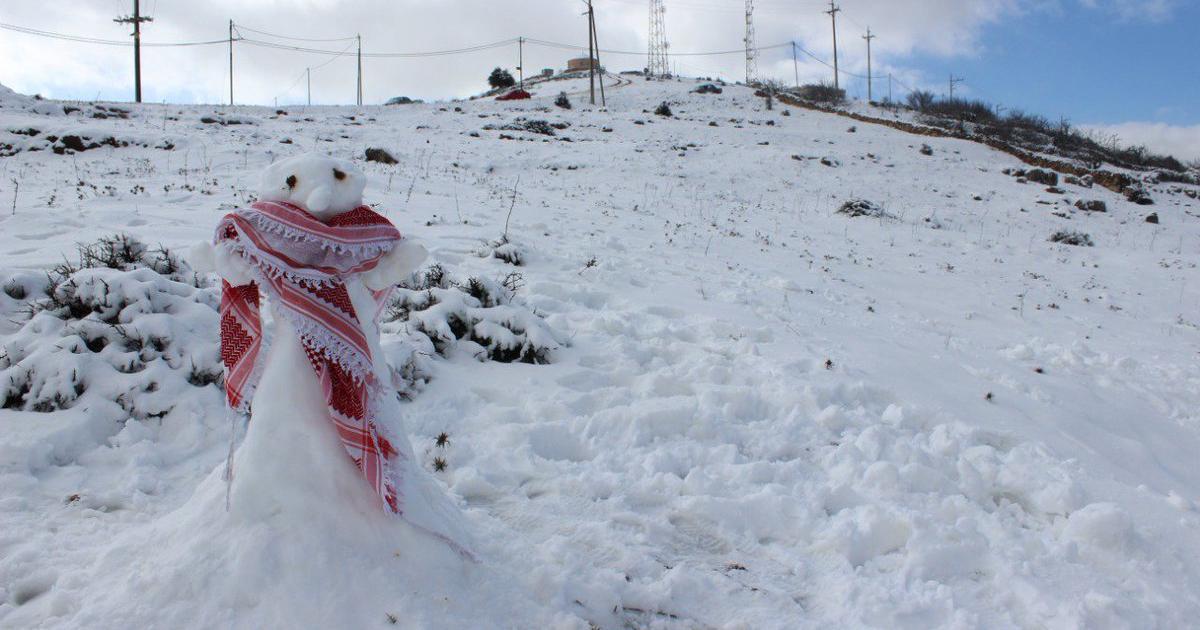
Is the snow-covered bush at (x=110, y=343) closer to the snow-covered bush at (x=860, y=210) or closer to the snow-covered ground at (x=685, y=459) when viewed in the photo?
the snow-covered ground at (x=685, y=459)

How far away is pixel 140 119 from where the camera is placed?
20.1 metres

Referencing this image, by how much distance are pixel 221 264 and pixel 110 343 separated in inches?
90.9

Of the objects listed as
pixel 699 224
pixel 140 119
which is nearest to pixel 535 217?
pixel 699 224

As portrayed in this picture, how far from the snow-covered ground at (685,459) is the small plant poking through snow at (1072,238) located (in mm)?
3376

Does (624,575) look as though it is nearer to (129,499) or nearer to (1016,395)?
(129,499)

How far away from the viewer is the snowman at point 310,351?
227 cm

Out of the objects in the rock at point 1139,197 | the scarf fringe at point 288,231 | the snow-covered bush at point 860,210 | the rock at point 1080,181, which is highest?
the rock at point 1080,181

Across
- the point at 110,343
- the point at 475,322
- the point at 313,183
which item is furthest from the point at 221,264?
the point at 475,322

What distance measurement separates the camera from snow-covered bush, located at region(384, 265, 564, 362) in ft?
15.7

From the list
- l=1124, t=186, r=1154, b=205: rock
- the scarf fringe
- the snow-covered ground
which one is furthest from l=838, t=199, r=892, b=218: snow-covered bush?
the scarf fringe

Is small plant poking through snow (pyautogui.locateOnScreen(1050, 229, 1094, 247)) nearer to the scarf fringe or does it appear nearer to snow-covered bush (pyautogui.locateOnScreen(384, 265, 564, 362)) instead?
snow-covered bush (pyautogui.locateOnScreen(384, 265, 564, 362))

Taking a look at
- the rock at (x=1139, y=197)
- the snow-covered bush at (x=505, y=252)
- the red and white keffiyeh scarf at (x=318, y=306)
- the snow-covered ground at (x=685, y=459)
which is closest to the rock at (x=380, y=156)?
the snow-covered ground at (x=685, y=459)

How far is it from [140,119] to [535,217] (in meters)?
17.3

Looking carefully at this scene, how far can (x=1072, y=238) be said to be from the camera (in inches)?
512
